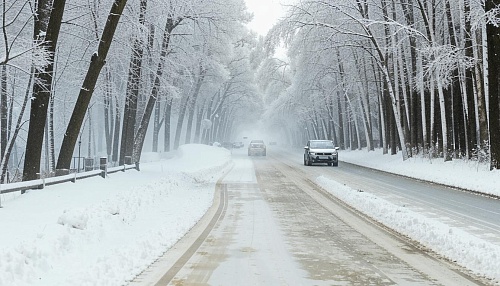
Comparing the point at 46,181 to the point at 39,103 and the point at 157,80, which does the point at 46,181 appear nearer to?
the point at 39,103

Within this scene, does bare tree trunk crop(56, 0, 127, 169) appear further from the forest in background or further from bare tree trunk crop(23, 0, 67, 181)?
bare tree trunk crop(23, 0, 67, 181)

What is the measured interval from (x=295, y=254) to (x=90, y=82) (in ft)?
32.4

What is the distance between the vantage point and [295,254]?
838cm

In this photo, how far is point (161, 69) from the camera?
25.5m

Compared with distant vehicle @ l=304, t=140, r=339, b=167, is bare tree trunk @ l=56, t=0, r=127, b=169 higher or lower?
A: higher

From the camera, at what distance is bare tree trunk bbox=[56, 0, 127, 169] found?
15.7m

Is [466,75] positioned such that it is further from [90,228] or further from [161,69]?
[90,228]

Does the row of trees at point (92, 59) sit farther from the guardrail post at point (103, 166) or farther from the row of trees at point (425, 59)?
the row of trees at point (425, 59)

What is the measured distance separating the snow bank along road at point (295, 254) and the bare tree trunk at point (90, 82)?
5.20m

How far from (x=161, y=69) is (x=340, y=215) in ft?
49.1

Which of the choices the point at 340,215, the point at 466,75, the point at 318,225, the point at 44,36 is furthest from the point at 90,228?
the point at 466,75

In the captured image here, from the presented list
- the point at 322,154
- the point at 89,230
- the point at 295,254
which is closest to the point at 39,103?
the point at 89,230

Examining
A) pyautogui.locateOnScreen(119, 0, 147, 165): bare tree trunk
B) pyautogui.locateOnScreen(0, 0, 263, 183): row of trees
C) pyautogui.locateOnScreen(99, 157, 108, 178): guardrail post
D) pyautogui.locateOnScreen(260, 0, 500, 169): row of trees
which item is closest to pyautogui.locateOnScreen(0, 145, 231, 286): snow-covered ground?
pyautogui.locateOnScreen(99, 157, 108, 178): guardrail post

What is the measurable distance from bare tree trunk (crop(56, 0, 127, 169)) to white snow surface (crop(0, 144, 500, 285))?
1.18 metres
